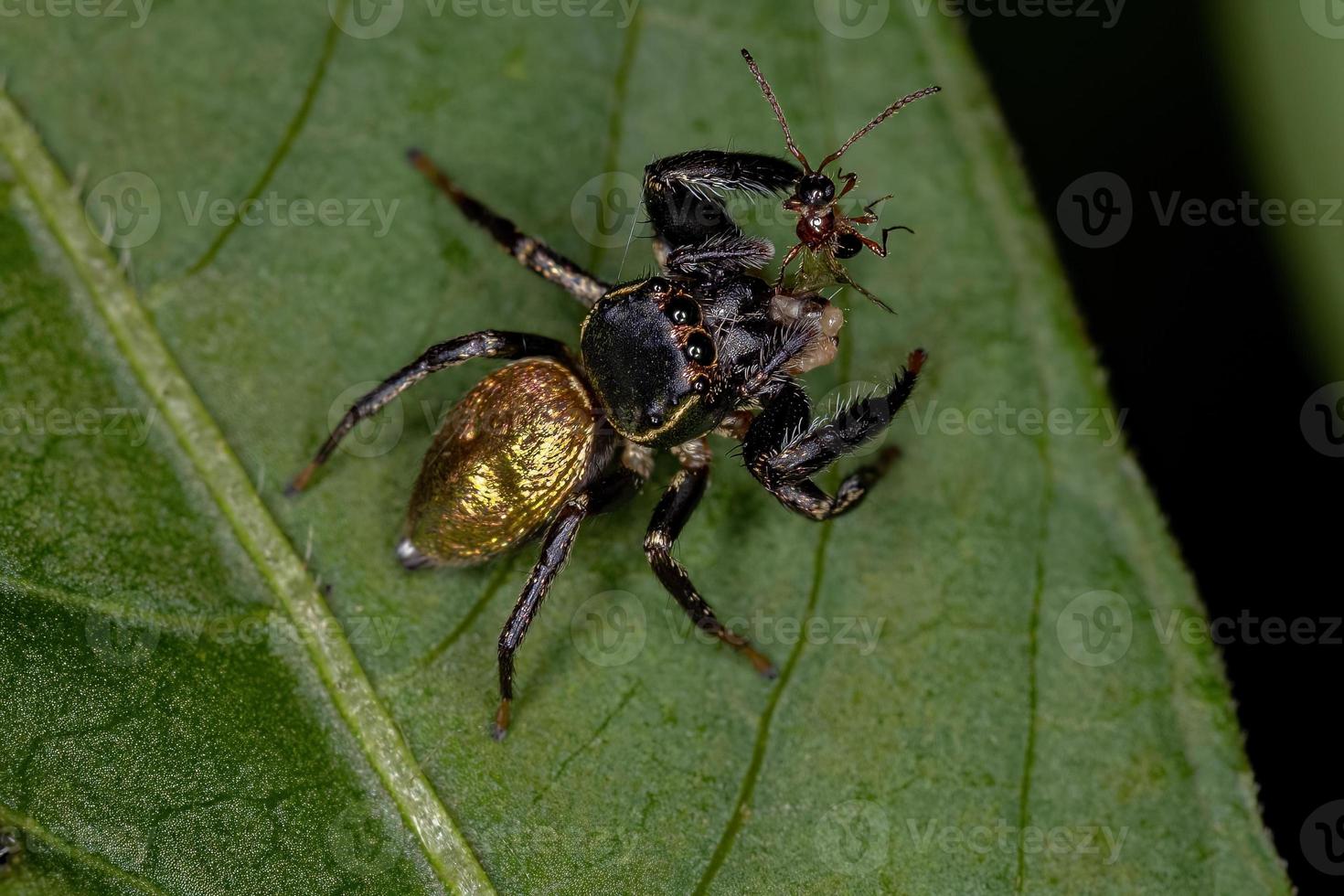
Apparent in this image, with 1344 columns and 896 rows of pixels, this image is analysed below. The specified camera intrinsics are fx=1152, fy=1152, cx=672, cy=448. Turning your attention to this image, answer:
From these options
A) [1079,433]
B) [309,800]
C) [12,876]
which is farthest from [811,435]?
[12,876]

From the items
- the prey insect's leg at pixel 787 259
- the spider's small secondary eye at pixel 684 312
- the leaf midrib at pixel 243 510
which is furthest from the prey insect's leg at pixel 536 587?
the prey insect's leg at pixel 787 259

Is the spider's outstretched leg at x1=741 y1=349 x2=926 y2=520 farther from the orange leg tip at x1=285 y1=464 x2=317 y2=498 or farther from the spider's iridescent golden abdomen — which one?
the orange leg tip at x1=285 y1=464 x2=317 y2=498

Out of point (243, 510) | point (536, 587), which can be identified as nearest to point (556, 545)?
point (536, 587)

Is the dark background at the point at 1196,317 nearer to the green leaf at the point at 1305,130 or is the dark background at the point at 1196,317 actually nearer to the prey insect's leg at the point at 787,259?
the green leaf at the point at 1305,130

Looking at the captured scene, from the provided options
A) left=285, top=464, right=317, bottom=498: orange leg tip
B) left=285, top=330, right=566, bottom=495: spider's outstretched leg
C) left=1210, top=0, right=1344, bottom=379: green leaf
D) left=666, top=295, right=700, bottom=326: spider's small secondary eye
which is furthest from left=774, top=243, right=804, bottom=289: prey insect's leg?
left=285, top=464, right=317, bottom=498: orange leg tip

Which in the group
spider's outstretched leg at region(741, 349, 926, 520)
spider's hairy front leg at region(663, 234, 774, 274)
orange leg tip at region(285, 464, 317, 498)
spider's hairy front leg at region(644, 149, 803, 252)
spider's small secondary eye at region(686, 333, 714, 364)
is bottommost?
orange leg tip at region(285, 464, 317, 498)

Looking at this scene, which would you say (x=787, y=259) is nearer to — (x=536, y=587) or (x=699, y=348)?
(x=699, y=348)
